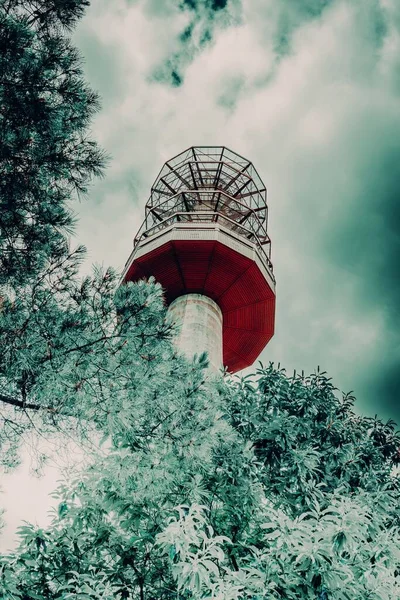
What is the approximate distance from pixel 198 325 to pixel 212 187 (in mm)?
7440

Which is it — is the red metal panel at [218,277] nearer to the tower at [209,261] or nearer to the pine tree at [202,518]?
the tower at [209,261]

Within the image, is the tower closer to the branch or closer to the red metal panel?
the red metal panel

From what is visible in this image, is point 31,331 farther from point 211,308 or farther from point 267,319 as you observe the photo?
point 267,319

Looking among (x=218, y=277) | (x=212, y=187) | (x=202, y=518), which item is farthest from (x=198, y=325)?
(x=202, y=518)

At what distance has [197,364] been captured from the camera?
17.5 ft

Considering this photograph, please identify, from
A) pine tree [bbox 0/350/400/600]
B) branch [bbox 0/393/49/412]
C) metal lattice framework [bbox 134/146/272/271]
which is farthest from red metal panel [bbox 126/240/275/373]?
branch [bbox 0/393/49/412]

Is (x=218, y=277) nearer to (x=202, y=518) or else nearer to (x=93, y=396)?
(x=93, y=396)

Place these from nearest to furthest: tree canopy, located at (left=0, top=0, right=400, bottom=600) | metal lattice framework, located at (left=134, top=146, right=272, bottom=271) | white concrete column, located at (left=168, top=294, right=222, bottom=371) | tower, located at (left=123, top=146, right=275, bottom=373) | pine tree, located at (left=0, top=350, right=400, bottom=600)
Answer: pine tree, located at (left=0, top=350, right=400, bottom=600)
tree canopy, located at (left=0, top=0, right=400, bottom=600)
white concrete column, located at (left=168, top=294, right=222, bottom=371)
tower, located at (left=123, top=146, right=275, bottom=373)
metal lattice framework, located at (left=134, top=146, right=272, bottom=271)

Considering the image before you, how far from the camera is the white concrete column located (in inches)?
457

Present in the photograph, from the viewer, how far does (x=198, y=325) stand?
12398 millimetres

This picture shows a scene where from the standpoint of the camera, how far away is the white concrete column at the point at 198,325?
11.6 meters

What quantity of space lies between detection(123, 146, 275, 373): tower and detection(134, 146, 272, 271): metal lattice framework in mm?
39

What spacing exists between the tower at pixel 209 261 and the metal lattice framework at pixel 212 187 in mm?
39

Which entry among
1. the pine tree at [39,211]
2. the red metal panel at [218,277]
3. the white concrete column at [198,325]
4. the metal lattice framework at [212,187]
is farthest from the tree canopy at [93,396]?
the metal lattice framework at [212,187]
